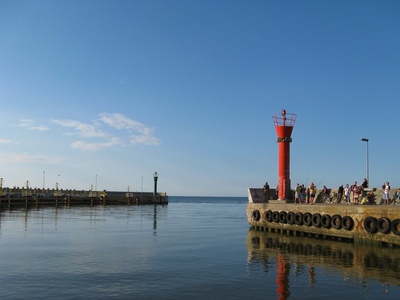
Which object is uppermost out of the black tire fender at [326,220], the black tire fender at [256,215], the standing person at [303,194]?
the standing person at [303,194]

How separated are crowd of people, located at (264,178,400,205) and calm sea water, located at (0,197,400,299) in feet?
15.9

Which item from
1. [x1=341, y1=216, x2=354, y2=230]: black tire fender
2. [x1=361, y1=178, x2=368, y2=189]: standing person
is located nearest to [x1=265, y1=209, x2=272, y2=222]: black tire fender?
[x1=361, y1=178, x2=368, y2=189]: standing person

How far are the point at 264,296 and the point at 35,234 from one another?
2017 cm

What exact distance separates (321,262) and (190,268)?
21.7 ft

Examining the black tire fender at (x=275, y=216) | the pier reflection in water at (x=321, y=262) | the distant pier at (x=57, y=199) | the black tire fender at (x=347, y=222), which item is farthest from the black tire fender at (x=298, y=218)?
the distant pier at (x=57, y=199)

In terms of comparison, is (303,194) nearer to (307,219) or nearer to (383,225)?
(307,219)

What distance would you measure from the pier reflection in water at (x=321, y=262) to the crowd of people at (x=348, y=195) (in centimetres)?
454

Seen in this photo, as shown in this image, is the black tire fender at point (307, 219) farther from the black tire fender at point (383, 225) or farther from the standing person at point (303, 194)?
the black tire fender at point (383, 225)

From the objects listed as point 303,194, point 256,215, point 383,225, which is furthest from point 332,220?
point 256,215

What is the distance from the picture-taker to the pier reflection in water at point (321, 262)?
591 inches

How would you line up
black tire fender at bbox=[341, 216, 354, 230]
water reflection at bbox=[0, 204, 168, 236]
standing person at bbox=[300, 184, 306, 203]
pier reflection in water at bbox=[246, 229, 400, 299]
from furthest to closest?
water reflection at bbox=[0, 204, 168, 236] < standing person at bbox=[300, 184, 306, 203] < black tire fender at bbox=[341, 216, 354, 230] < pier reflection in water at bbox=[246, 229, 400, 299]

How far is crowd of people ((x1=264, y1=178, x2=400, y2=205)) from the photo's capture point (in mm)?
27219

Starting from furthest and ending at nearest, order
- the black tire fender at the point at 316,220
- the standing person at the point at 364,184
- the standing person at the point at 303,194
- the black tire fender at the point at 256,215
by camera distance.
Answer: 1. the black tire fender at the point at 256,215
2. the standing person at the point at 303,194
3. the standing person at the point at 364,184
4. the black tire fender at the point at 316,220

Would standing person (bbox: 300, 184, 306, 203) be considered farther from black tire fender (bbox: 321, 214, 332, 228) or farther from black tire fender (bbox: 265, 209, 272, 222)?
black tire fender (bbox: 321, 214, 332, 228)
